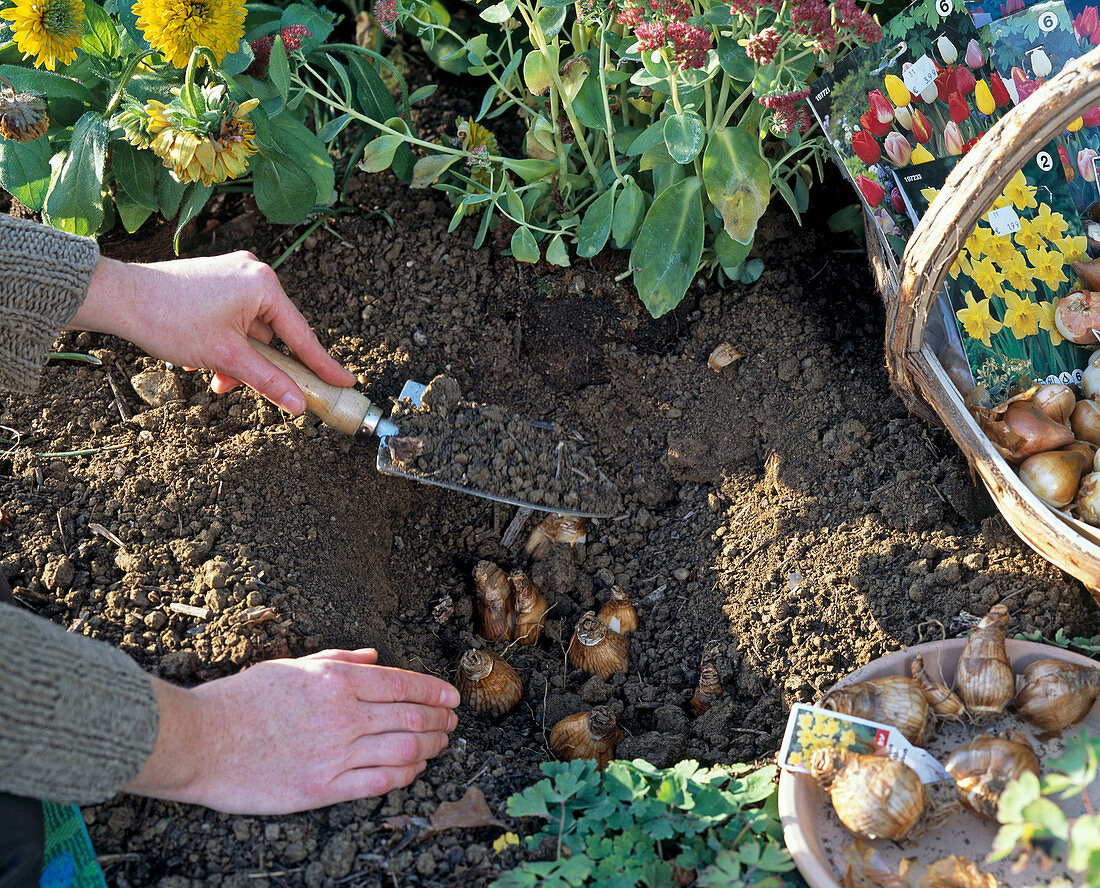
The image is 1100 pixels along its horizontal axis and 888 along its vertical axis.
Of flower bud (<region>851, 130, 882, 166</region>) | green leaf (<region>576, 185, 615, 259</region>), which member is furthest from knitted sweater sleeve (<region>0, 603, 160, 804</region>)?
flower bud (<region>851, 130, 882, 166</region>)

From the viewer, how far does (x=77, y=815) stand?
4.08 feet

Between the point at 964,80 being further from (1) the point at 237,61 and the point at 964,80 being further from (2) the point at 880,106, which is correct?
(1) the point at 237,61

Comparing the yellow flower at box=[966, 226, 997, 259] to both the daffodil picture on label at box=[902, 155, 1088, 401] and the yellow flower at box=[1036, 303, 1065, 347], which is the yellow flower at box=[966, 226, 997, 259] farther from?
the yellow flower at box=[1036, 303, 1065, 347]

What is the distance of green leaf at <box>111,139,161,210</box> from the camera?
179 cm

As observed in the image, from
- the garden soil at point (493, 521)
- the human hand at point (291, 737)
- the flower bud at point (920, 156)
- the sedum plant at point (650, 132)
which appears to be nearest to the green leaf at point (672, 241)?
the sedum plant at point (650, 132)

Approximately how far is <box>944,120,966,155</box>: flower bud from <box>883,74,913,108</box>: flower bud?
9 cm

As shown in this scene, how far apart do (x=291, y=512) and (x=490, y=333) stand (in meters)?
0.60

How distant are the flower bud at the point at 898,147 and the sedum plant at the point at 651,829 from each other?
1.17 m

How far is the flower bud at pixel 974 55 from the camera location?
1.63 m

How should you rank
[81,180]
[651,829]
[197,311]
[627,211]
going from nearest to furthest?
[651,829] < [197,311] < [81,180] < [627,211]

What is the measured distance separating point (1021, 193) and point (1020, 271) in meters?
0.15

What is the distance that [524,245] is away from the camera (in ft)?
6.18

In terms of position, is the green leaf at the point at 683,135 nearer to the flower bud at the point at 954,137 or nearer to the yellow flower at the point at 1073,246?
the flower bud at the point at 954,137

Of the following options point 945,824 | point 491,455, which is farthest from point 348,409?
point 945,824
